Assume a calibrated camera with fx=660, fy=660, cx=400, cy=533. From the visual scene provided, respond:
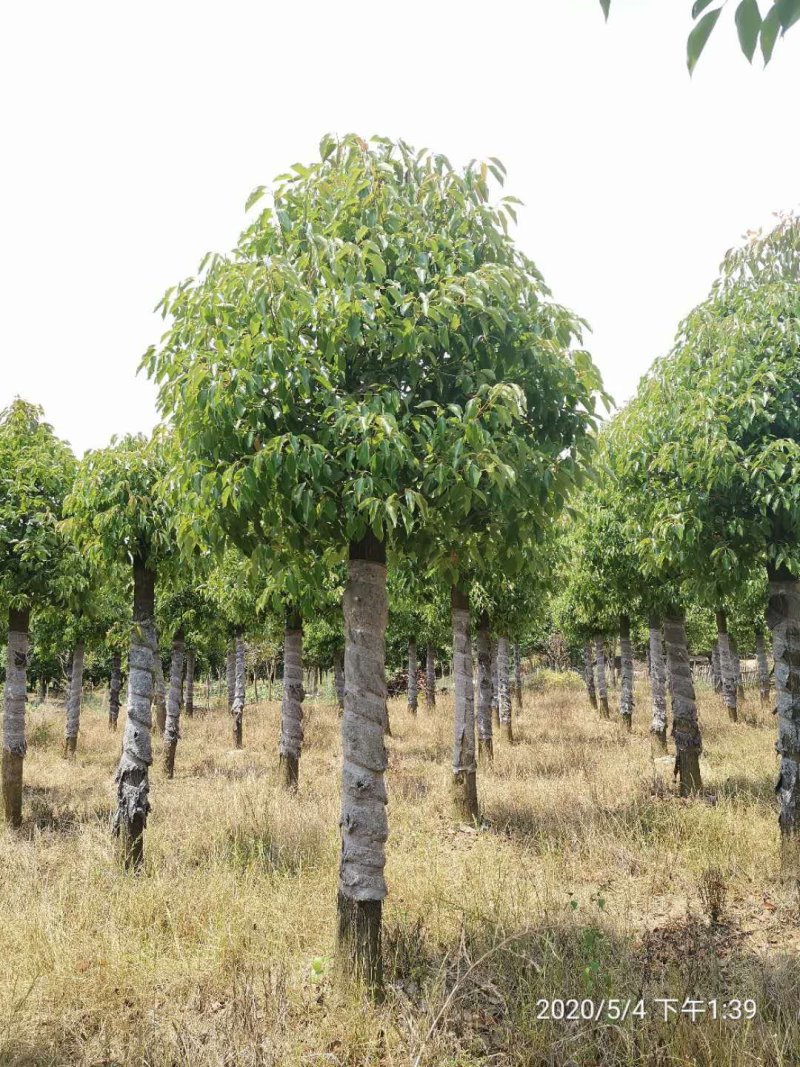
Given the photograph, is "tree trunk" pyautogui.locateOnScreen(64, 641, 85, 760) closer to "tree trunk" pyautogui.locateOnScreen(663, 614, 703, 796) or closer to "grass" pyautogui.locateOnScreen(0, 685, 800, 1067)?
"grass" pyautogui.locateOnScreen(0, 685, 800, 1067)

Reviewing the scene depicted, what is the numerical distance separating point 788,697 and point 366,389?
6.11 meters

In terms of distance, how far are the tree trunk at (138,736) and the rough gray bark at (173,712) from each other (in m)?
8.35

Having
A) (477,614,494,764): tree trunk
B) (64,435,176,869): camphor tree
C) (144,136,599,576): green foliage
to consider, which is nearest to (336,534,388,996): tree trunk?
(144,136,599,576): green foliage

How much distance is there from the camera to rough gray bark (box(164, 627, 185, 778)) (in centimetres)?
1612

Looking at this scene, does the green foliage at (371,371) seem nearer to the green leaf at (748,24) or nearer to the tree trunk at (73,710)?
the green leaf at (748,24)

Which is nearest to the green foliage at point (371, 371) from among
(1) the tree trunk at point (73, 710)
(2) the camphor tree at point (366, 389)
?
(2) the camphor tree at point (366, 389)

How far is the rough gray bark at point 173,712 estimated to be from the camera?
16119 mm

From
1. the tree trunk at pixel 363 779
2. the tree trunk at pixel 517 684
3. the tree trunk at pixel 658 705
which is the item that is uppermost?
the tree trunk at pixel 363 779

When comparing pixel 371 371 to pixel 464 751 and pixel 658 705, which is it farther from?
pixel 658 705

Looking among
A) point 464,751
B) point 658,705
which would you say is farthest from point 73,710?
point 658,705

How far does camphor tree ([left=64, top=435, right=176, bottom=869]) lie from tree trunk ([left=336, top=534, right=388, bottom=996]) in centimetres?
391

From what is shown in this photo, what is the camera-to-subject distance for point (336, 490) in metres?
4.67

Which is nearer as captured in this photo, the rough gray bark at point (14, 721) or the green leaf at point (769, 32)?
the green leaf at point (769, 32)

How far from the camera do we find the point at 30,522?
959 cm
